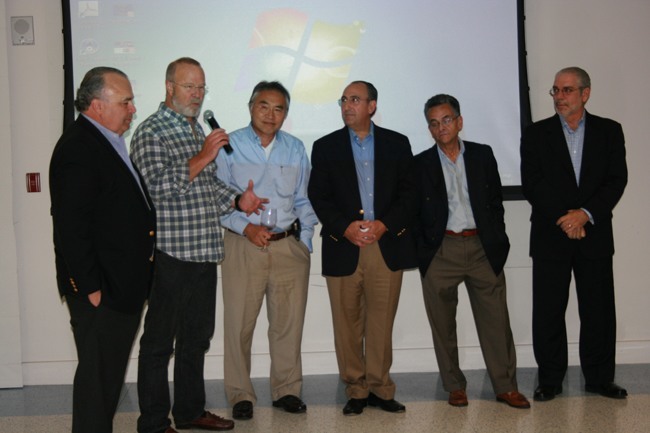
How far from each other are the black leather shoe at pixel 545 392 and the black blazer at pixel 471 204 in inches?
29.2

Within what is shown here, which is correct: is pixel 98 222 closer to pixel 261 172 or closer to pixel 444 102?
pixel 261 172

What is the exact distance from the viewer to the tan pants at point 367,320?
421 cm

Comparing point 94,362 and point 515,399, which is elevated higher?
point 94,362

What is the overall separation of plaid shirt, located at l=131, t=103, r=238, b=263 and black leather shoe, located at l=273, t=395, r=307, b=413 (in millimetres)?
987

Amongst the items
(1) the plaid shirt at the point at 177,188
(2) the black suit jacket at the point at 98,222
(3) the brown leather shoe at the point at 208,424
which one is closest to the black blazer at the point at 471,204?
(1) the plaid shirt at the point at 177,188

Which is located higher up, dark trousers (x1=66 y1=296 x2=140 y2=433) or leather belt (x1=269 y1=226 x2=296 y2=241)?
leather belt (x1=269 y1=226 x2=296 y2=241)

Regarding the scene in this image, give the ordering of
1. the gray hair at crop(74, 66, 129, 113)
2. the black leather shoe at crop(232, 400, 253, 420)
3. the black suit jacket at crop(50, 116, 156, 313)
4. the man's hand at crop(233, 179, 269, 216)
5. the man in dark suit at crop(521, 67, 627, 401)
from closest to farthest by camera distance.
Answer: the black suit jacket at crop(50, 116, 156, 313) → the gray hair at crop(74, 66, 129, 113) → the man's hand at crop(233, 179, 269, 216) → the black leather shoe at crop(232, 400, 253, 420) → the man in dark suit at crop(521, 67, 627, 401)

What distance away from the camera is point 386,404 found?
13.9ft

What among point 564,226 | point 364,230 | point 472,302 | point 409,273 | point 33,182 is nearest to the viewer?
point 364,230

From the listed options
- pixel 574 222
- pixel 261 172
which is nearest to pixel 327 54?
pixel 261 172

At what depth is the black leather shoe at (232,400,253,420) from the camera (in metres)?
4.15

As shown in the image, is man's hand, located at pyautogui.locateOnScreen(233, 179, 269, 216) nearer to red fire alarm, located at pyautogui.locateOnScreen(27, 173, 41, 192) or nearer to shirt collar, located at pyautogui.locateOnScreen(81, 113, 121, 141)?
shirt collar, located at pyautogui.locateOnScreen(81, 113, 121, 141)

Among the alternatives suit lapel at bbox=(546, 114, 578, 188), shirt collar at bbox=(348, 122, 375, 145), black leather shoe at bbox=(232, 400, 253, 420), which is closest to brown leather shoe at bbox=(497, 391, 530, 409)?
suit lapel at bbox=(546, 114, 578, 188)

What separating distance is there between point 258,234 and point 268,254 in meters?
0.21
